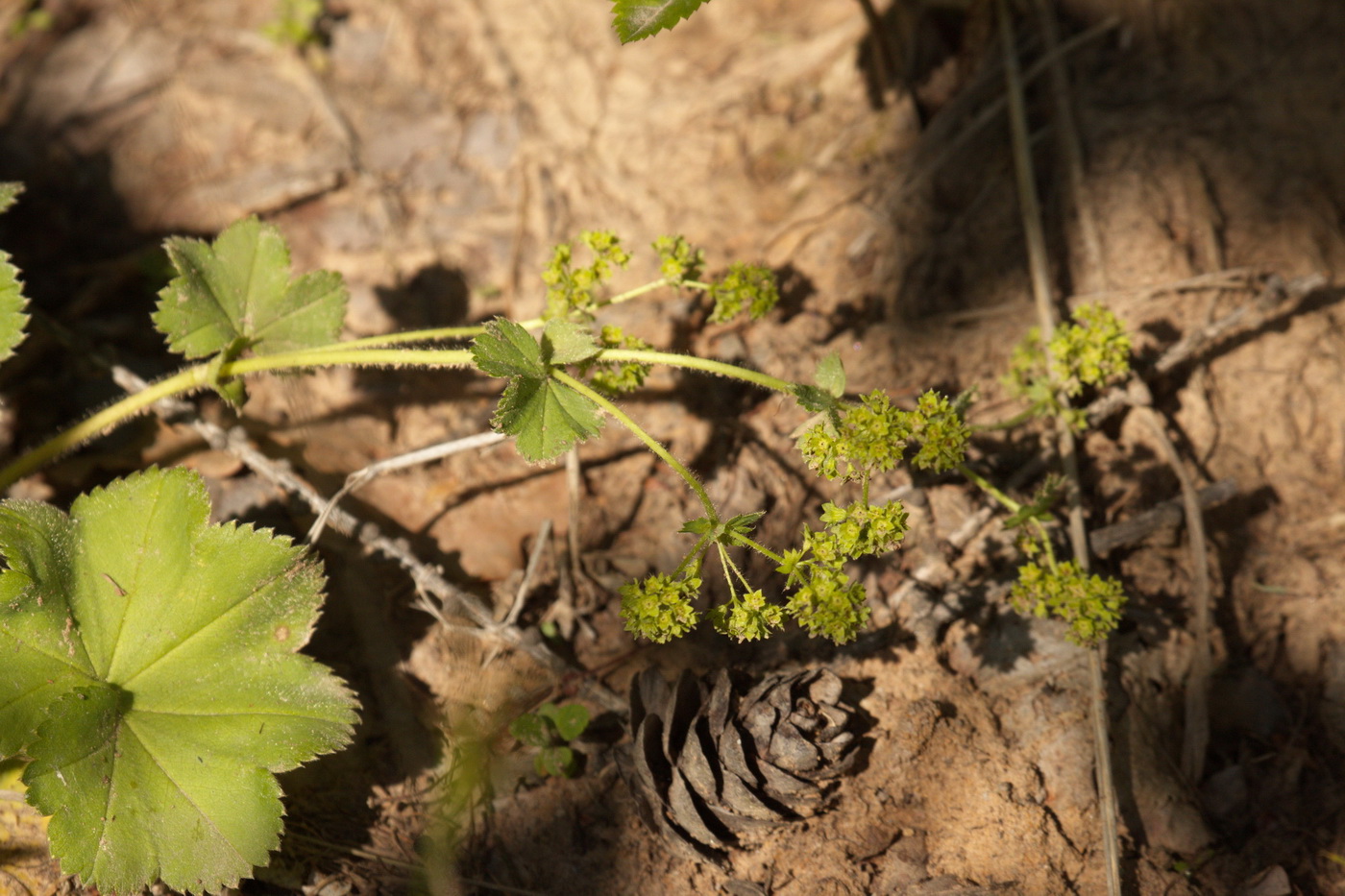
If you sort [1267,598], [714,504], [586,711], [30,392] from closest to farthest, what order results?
Result: 1. [586,711]
2. [1267,598]
3. [714,504]
4. [30,392]

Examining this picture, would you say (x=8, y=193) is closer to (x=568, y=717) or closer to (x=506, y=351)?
(x=506, y=351)

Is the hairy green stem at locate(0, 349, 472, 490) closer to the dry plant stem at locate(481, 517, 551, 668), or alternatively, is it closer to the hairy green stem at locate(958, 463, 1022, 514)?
the dry plant stem at locate(481, 517, 551, 668)

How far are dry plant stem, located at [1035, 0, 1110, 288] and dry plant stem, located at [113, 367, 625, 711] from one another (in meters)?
2.36

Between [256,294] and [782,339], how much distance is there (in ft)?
6.05

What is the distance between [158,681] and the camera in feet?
7.84

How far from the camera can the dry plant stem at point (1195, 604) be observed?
250 cm

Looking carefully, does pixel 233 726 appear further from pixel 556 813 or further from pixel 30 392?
pixel 30 392

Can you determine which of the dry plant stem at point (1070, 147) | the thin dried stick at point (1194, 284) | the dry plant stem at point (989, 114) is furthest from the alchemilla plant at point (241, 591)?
the dry plant stem at point (989, 114)

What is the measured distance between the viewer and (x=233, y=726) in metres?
2.35

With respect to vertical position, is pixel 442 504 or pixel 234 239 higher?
pixel 234 239

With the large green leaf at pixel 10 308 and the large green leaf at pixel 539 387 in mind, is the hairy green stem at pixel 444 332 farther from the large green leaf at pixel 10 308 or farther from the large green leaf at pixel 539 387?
the large green leaf at pixel 10 308

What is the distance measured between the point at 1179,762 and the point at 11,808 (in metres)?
3.33

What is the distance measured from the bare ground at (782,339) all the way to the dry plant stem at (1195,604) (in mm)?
49

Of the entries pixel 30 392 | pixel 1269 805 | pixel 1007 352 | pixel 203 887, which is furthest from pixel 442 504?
pixel 1269 805
